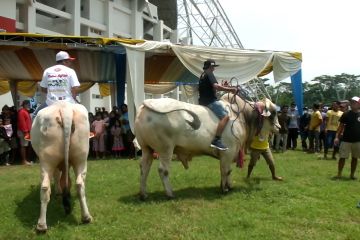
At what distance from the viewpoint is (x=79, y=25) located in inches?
1200

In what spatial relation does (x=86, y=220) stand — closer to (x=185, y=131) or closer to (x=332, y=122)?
(x=185, y=131)

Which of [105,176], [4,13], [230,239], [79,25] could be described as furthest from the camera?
[79,25]

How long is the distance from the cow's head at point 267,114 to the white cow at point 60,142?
3.53 m

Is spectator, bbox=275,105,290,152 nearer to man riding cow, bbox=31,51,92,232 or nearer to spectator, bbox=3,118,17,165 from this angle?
spectator, bbox=3,118,17,165

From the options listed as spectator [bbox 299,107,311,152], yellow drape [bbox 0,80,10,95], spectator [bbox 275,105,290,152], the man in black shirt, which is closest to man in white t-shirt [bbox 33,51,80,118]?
the man in black shirt

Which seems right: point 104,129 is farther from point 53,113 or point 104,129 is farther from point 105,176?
point 53,113

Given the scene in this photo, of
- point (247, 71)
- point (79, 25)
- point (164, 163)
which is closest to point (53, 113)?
point (164, 163)

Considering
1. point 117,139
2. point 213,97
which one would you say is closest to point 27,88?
point 117,139

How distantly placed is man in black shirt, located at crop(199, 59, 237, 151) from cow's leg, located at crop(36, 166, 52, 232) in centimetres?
292

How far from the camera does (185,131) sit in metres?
7.38

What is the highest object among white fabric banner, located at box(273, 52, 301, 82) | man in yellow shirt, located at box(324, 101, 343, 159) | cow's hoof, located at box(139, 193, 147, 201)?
white fabric banner, located at box(273, 52, 301, 82)

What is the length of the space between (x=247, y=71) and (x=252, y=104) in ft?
15.8

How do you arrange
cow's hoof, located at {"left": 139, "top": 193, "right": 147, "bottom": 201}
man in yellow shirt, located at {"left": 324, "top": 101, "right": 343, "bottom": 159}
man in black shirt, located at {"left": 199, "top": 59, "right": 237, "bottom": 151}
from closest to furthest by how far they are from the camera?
→ cow's hoof, located at {"left": 139, "top": 193, "right": 147, "bottom": 201} < man in black shirt, located at {"left": 199, "top": 59, "right": 237, "bottom": 151} < man in yellow shirt, located at {"left": 324, "top": 101, "right": 343, "bottom": 159}

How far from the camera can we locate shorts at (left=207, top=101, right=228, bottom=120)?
25.3ft
